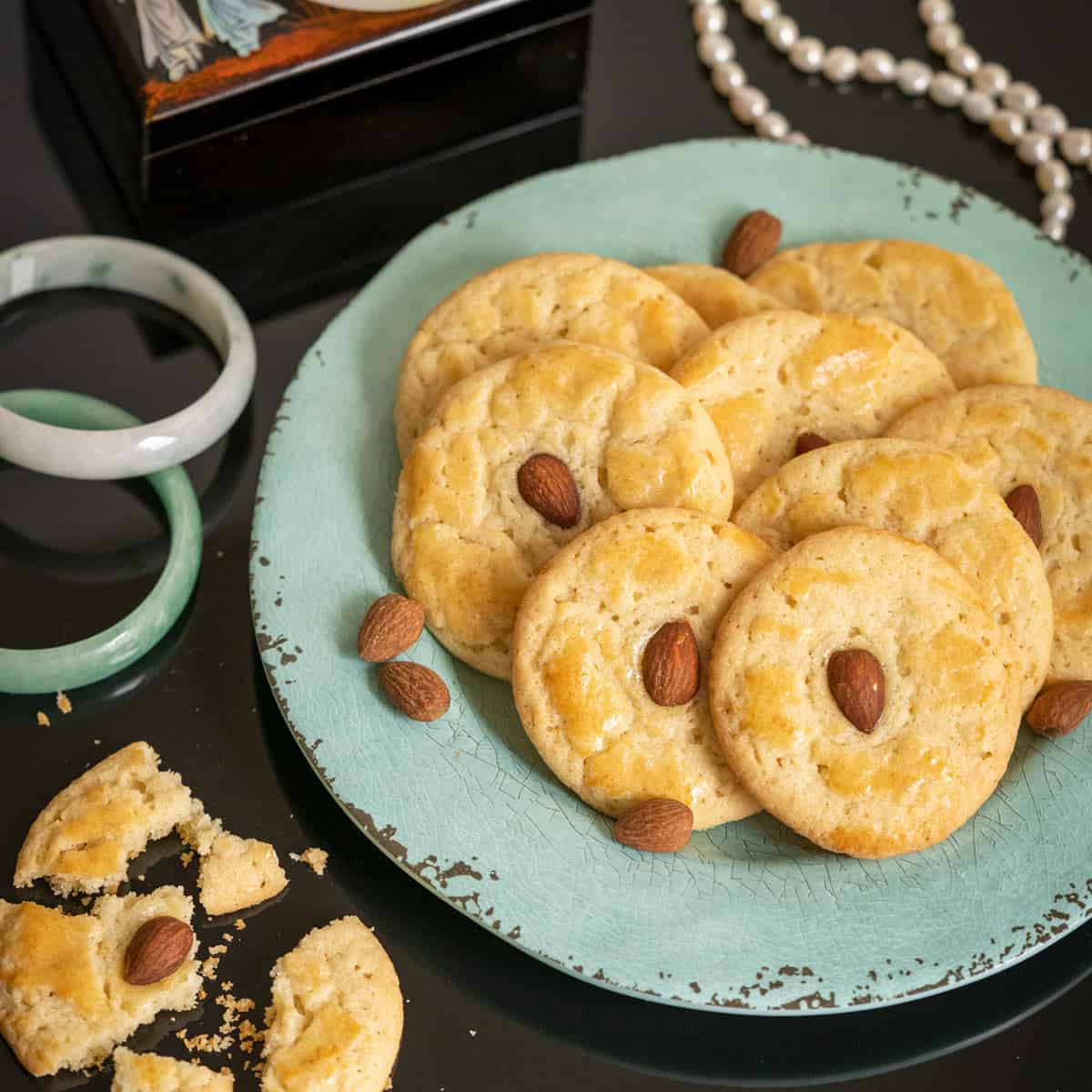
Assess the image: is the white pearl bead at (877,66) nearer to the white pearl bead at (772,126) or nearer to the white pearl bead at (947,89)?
the white pearl bead at (947,89)

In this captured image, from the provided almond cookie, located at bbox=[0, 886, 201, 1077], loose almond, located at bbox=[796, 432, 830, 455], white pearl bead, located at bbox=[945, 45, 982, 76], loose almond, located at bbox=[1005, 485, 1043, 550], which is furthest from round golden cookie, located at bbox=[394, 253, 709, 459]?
white pearl bead, located at bbox=[945, 45, 982, 76]

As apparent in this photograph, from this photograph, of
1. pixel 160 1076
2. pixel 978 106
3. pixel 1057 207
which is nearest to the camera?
pixel 160 1076

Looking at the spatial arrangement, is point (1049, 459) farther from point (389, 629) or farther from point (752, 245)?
point (389, 629)

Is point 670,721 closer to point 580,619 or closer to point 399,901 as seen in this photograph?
point 580,619

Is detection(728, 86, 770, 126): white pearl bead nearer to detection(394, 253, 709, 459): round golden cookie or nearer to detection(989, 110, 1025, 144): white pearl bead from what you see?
detection(989, 110, 1025, 144): white pearl bead

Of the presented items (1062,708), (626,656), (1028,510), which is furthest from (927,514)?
(626,656)

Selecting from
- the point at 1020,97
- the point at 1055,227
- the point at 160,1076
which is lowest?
the point at 160,1076
